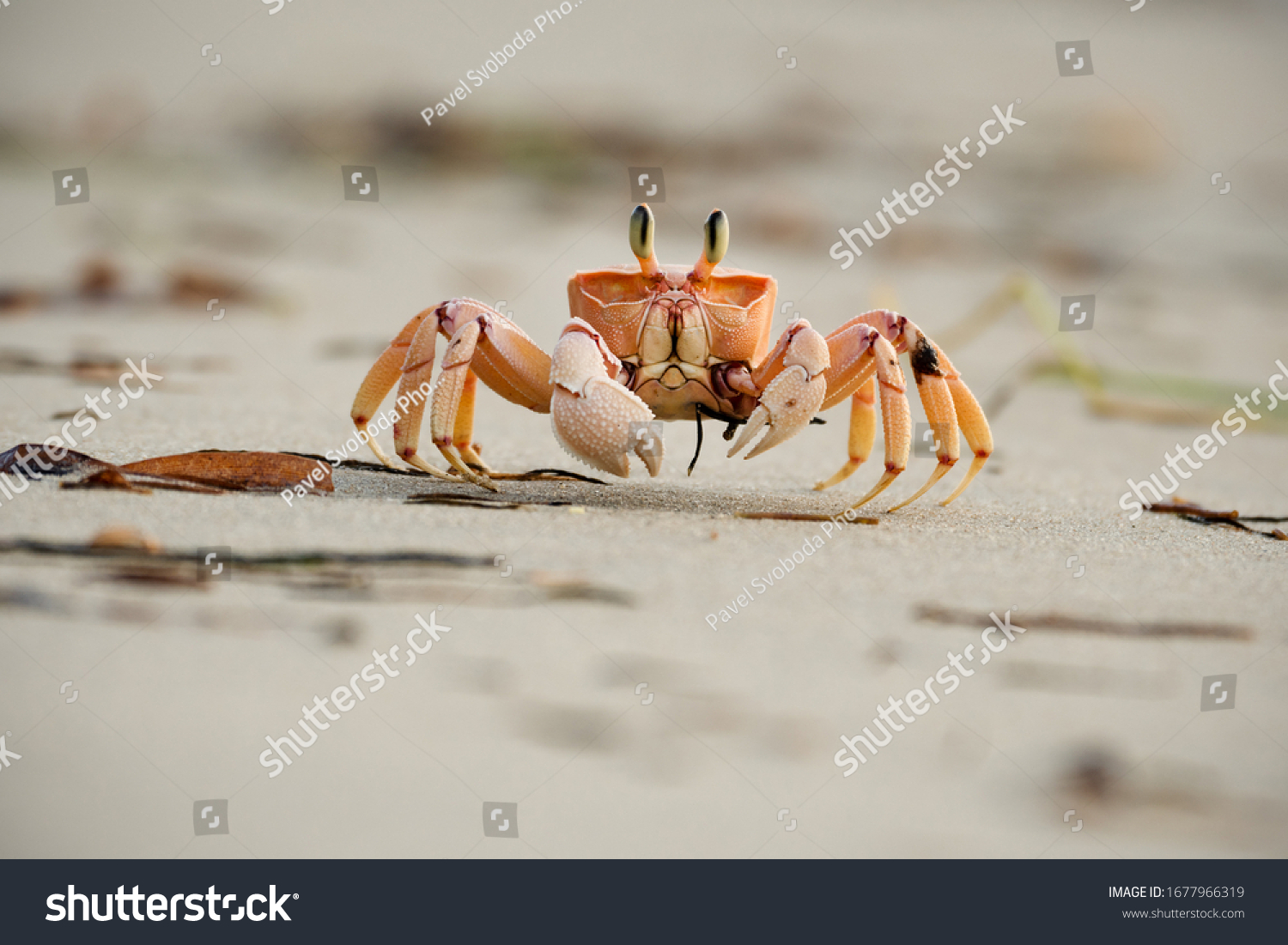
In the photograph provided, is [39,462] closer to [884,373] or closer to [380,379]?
[380,379]

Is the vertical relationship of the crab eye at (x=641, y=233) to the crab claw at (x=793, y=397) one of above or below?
above

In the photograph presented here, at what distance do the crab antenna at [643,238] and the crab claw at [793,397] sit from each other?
22.8 inches

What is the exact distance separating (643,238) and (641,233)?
2cm

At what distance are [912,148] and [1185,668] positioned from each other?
861 cm

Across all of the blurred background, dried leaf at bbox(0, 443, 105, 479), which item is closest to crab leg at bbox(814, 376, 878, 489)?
the blurred background

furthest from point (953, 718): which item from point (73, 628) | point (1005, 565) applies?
point (73, 628)

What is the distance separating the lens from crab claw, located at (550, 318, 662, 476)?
3258mm

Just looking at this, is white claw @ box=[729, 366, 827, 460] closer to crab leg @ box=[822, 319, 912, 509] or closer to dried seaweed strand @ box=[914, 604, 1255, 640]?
crab leg @ box=[822, 319, 912, 509]

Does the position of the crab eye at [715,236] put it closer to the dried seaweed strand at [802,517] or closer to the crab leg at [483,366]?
the crab leg at [483,366]

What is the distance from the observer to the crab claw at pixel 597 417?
326 centimetres

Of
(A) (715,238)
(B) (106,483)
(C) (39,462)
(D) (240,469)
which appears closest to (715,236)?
(A) (715,238)

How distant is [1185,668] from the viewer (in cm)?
263

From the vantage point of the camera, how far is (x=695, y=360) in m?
3.73

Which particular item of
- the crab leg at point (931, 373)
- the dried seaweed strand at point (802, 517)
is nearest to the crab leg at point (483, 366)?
the dried seaweed strand at point (802, 517)
